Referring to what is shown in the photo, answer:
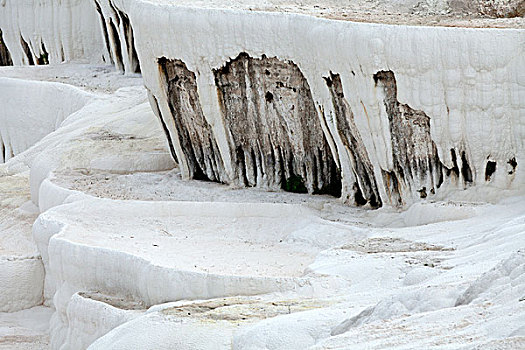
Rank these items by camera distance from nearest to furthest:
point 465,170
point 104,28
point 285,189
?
point 465,170 < point 285,189 < point 104,28

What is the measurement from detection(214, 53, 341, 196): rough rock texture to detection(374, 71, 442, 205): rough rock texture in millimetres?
1932

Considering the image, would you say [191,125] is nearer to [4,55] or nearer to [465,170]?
[465,170]

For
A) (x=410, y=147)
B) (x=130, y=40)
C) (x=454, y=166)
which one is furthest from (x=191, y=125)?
(x=130, y=40)

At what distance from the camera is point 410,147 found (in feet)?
50.0

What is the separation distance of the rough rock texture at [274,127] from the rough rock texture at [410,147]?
1932 millimetres

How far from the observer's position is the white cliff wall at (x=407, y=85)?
1420cm

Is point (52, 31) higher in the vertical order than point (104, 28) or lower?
lower

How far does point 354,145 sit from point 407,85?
5.61ft

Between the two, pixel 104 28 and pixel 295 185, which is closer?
pixel 295 185

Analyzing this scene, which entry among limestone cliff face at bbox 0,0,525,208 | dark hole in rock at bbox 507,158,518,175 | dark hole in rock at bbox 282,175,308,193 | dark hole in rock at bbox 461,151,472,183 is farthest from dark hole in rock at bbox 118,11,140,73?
dark hole in rock at bbox 507,158,518,175

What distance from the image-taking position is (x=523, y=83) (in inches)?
553

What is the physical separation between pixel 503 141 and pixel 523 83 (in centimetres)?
95

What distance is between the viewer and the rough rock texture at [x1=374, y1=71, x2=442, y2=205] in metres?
15.0

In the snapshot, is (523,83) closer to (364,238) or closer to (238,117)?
(364,238)
